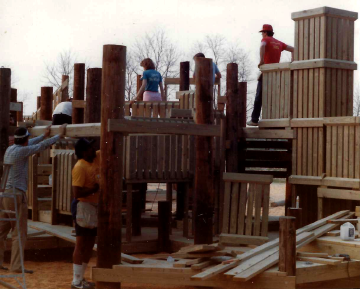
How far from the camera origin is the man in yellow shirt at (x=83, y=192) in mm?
9805

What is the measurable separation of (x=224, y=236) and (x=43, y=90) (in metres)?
10.3

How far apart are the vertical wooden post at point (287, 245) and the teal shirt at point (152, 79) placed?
685 cm

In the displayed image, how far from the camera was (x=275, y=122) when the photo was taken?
47.1 feet

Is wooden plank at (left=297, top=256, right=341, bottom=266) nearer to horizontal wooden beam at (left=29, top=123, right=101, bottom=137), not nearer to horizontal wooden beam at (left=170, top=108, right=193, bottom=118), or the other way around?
horizontal wooden beam at (left=29, top=123, right=101, bottom=137)

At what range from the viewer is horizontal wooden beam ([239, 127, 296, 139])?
46.3 ft

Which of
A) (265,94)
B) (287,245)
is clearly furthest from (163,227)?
(287,245)

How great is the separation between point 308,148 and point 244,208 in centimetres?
254

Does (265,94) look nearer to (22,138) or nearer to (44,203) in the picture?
(44,203)

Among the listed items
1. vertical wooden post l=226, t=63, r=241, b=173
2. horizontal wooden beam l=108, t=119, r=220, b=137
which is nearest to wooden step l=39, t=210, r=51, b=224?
vertical wooden post l=226, t=63, r=241, b=173

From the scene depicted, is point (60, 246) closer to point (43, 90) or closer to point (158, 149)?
point (158, 149)

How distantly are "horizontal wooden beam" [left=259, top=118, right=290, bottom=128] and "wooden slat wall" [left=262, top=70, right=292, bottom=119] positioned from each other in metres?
0.08

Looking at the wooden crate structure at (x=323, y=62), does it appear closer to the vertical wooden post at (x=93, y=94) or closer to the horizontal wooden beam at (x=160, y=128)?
the horizontal wooden beam at (x=160, y=128)

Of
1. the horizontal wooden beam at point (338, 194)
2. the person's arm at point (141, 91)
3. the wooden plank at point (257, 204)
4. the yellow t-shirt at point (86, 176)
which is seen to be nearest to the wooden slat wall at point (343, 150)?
the horizontal wooden beam at point (338, 194)

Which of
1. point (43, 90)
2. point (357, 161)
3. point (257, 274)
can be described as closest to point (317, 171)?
point (357, 161)
